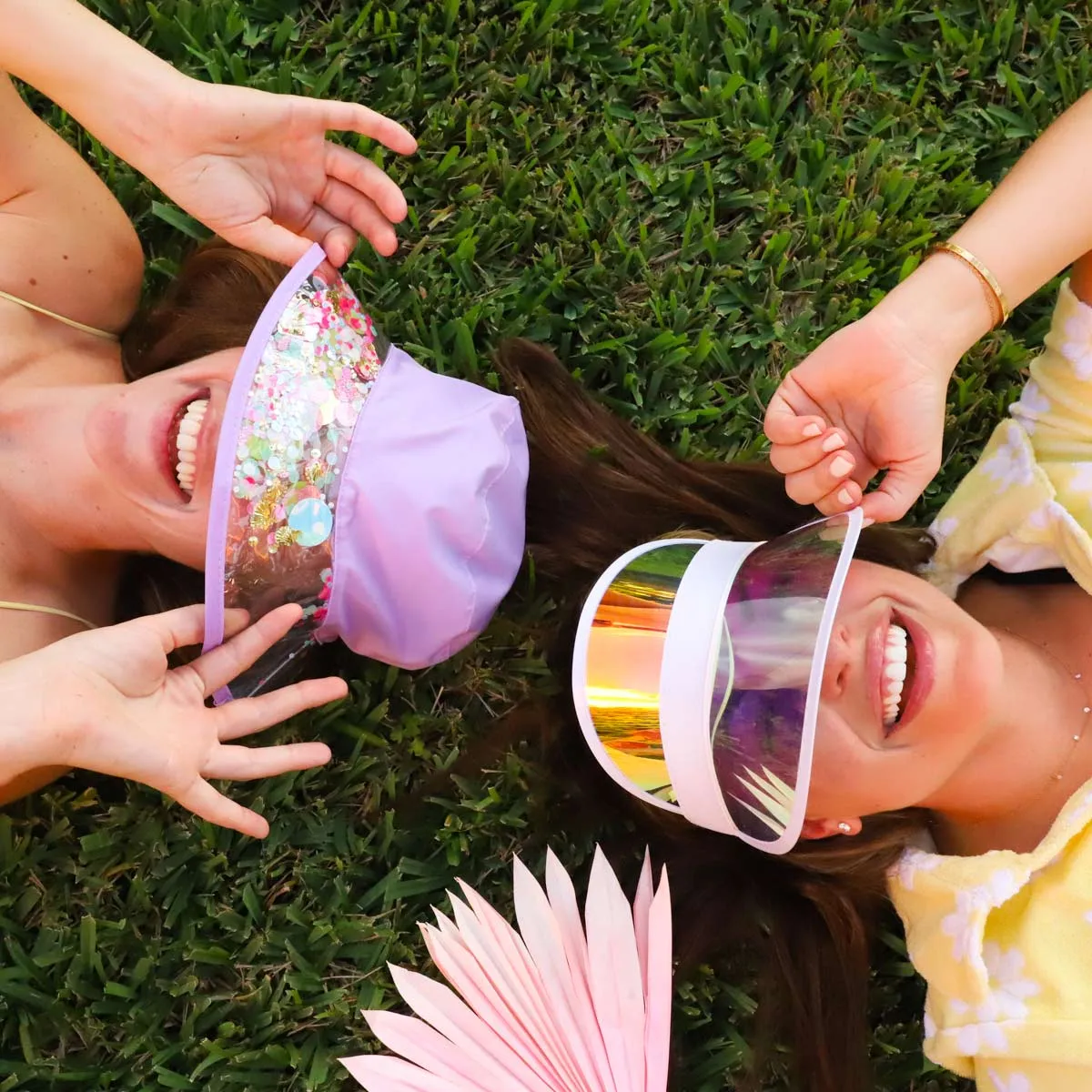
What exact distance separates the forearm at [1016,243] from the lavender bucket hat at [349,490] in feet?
2.54

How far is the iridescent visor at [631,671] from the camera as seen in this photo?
65.1 inches

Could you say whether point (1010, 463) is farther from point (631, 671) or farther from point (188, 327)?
point (188, 327)

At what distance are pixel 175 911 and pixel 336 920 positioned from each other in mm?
314

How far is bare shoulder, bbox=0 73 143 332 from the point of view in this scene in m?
1.93

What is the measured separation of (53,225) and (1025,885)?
214 centimetres

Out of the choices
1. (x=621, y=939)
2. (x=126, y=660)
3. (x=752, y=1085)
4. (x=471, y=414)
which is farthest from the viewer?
(x=752, y=1085)

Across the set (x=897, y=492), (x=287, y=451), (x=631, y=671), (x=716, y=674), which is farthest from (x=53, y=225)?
(x=897, y=492)

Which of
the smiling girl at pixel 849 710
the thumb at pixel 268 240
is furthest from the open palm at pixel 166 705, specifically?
the thumb at pixel 268 240

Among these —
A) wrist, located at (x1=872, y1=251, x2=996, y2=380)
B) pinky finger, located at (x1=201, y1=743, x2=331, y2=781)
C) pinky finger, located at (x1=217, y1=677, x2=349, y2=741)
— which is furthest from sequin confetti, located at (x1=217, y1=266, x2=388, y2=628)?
wrist, located at (x1=872, y1=251, x2=996, y2=380)

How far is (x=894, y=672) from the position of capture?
1.73 metres

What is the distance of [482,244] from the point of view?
7.51 ft

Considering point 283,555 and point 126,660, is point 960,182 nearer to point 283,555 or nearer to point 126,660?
point 283,555

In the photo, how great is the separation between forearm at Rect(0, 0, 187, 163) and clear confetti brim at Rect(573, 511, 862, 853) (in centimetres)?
108

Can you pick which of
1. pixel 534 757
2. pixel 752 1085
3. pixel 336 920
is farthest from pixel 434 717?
pixel 752 1085
